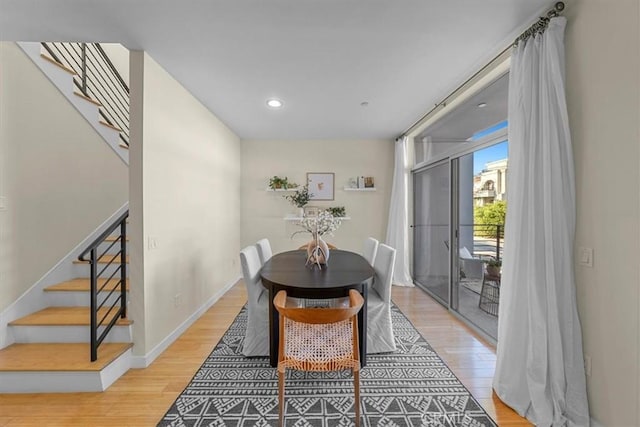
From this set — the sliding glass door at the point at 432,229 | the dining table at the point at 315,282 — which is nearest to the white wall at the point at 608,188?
the dining table at the point at 315,282

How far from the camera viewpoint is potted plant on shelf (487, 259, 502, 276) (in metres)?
Result: 2.80

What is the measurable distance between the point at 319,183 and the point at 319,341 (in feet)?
11.8

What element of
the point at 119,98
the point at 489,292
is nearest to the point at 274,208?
the point at 119,98

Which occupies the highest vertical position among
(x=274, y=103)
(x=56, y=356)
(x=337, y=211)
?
(x=274, y=103)

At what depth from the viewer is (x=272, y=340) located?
2.26 metres

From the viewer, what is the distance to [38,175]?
99.6 inches

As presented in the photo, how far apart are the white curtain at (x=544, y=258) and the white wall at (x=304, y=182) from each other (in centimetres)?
322

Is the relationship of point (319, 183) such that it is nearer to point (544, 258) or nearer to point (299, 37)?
point (299, 37)

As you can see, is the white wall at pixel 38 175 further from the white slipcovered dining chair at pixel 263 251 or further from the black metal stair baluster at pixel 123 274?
the white slipcovered dining chair at pixel 263 251

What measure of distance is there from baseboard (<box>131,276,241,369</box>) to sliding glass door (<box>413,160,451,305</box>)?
3.18m

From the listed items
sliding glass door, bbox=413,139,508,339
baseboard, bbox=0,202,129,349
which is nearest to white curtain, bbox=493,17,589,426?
sliding glass door, bbox=413,139,508,339

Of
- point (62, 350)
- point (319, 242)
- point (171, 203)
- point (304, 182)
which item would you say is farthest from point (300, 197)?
point (62, 350)

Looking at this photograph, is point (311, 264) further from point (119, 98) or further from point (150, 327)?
point (119, 98)

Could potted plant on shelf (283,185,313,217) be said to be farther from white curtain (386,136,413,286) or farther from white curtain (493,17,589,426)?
white curtain (493,17,589,426)
